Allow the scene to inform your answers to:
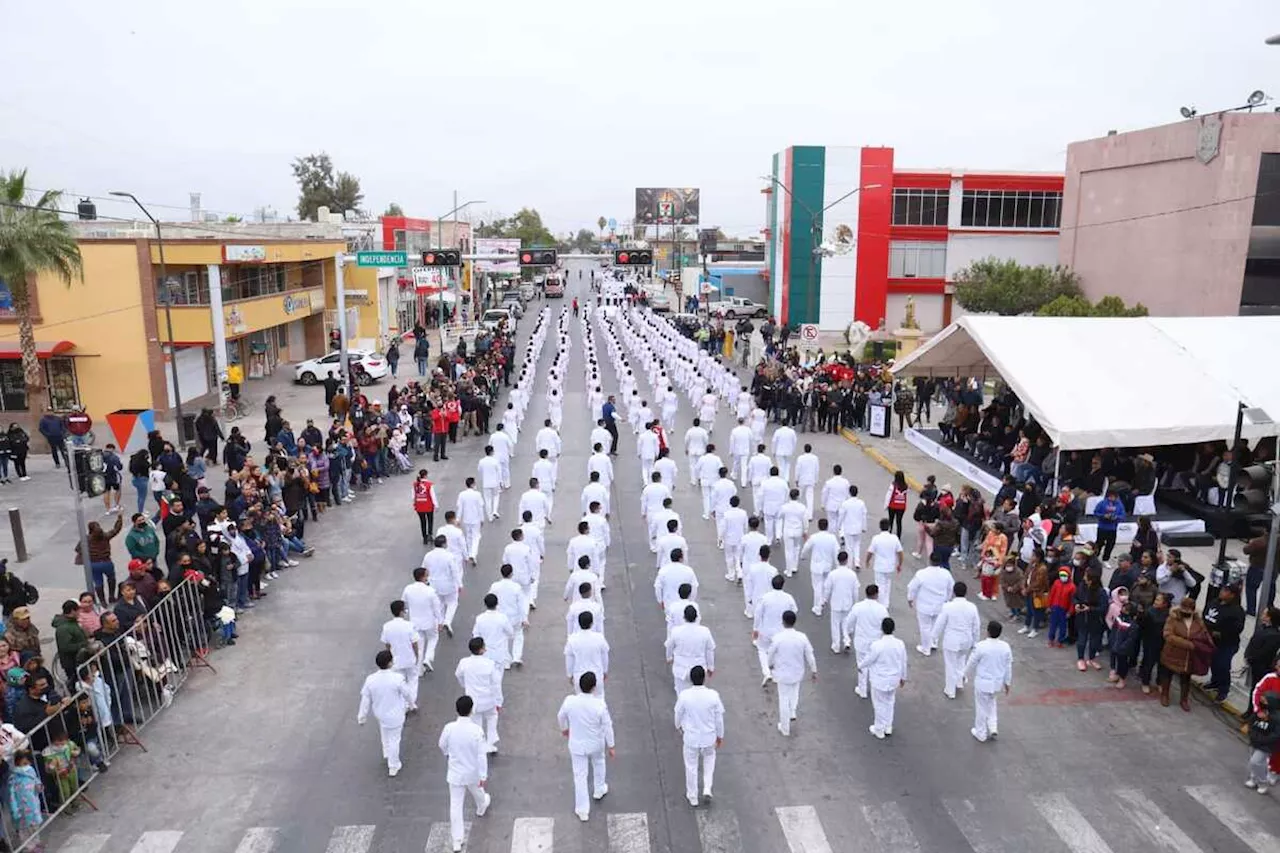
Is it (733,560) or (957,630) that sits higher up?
(957,630)

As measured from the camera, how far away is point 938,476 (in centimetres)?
2034

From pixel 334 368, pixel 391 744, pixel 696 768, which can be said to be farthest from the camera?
pixel 334 368

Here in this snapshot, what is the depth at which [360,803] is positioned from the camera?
8.45 meters

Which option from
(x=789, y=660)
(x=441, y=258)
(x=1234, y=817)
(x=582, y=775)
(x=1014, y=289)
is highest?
(x=441, y=258)

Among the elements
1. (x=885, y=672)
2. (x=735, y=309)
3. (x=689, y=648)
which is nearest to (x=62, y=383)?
(x=689, y=648)

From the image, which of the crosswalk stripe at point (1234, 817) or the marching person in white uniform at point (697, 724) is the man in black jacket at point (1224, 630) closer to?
the crosswalk stripe at point (1234, 817)

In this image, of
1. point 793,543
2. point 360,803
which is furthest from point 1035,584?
point 360,803

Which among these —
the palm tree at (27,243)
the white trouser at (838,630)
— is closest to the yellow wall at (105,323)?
the palm tree at (27,243)

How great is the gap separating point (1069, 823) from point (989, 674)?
1.49m

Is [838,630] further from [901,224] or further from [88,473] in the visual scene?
[901,224]

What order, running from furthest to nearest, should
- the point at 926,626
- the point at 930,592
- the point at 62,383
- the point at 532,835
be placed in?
the point at 62,383, the point at 926,626, the point at 930,592, the point at 532,835

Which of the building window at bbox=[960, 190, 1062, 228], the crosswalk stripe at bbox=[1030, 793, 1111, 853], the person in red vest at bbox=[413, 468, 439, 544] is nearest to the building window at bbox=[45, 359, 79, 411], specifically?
the person in red vest at bbox=[413, 468, 439, 544]

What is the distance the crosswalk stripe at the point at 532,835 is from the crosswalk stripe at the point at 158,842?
2.77 m

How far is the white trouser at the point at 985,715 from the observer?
9.44m
